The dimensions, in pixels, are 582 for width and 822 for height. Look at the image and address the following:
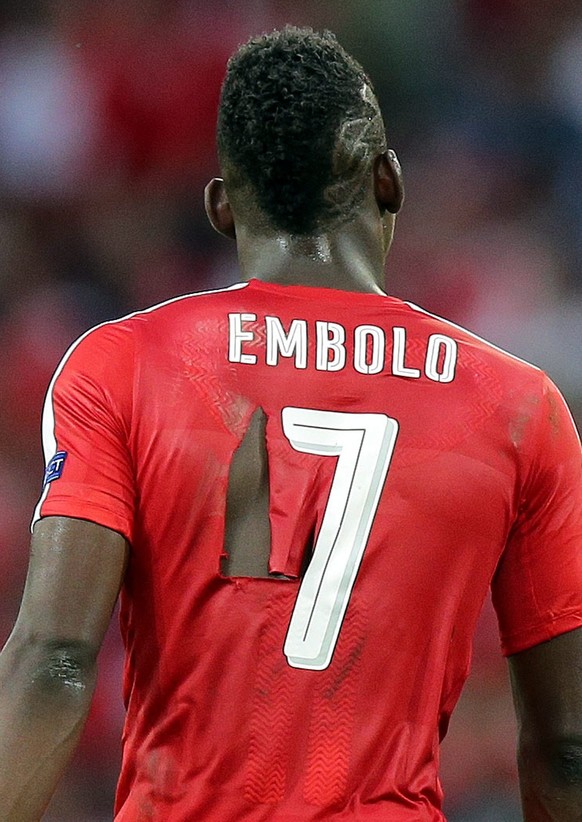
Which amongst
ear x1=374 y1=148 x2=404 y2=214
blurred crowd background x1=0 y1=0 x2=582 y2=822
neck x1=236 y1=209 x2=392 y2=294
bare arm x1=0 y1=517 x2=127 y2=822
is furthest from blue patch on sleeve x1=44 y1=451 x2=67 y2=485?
blurred crowd background x1=0 y1=0 x2=582 y2=822

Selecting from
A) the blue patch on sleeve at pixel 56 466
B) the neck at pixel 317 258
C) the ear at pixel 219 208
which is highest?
the ear at pixel 219 208

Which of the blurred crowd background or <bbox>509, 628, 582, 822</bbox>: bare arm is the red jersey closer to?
<bbox>509, 628, 582, 822</bbox>: bare arm

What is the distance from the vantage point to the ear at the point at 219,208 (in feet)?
6.57

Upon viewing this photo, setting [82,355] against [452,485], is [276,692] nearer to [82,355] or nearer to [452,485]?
[452,485]

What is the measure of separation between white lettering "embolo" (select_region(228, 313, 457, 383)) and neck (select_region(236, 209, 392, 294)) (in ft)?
0.35

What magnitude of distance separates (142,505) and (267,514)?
0.55 feet

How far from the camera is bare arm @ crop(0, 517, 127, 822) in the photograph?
162cm

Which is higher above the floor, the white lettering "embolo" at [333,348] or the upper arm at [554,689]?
the white lettering "embolo" at [333,348]

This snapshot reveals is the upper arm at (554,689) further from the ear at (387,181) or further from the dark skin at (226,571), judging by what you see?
the ear at (387,181)

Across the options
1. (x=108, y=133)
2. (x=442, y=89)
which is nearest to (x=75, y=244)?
(x=108, y=133)

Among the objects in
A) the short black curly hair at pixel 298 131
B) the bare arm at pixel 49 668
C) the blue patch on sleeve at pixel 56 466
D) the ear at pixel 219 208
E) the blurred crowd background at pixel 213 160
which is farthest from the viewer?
the blurred crowd background at pixel 213 160

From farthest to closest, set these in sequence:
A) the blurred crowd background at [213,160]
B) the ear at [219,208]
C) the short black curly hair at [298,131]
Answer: the blurred crowd background at [213,160]
the ear at [219,208]
the short black curly hair at [298,131]

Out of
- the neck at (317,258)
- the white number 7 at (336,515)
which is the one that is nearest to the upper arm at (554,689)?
the white number 7 at (336,515)

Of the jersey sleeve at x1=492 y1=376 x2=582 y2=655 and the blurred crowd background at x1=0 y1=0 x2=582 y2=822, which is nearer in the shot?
the jersey sleeve at x1=492 y1=376 x2=582 y2=655
